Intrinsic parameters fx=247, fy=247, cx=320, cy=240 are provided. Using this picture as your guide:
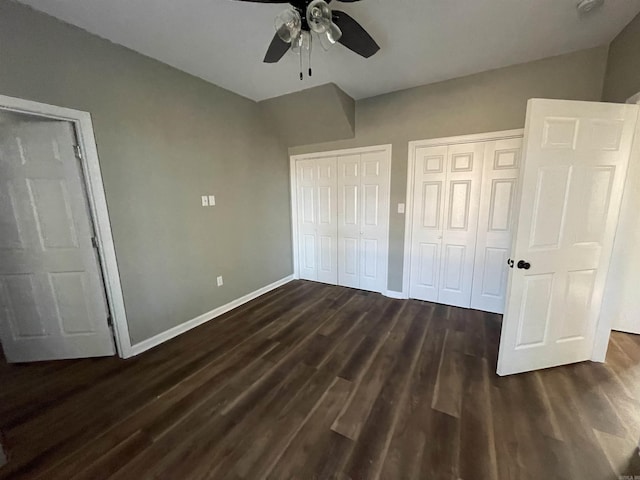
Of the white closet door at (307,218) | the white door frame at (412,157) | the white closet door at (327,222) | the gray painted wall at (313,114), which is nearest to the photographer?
the white door frame at (412,157)

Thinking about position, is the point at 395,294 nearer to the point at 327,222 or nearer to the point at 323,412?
the point at 327,222

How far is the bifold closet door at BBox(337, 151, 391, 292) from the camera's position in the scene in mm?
3432

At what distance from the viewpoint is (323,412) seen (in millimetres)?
1660

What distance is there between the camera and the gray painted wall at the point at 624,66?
6.13 feet

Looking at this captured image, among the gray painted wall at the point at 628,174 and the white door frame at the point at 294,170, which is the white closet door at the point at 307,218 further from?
the gray painted wall at the point at 628,174

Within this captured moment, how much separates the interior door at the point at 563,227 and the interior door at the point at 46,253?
11.4 ft

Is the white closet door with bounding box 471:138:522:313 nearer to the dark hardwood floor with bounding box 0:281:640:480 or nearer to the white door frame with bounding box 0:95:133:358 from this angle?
the dark hardwood floor with bounding box 0:281:640:480

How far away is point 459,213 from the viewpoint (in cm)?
300

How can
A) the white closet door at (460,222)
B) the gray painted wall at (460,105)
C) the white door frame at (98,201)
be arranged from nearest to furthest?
the white door frame at (98,201) → the gray painted wall at (460,105) → the white closet door at (460,222)

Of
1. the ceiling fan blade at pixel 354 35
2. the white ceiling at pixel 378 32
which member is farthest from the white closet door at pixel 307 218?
the ceiling fan blade at pixel 354 35

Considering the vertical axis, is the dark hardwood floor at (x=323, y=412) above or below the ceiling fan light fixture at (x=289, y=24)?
below

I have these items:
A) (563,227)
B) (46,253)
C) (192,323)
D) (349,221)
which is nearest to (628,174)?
(563,227)

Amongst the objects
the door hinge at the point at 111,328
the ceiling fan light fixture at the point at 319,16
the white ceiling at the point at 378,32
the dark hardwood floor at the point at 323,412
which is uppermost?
the white ceiling at the point at 378,32

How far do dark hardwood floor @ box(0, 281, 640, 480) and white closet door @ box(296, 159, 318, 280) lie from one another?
1813 millimetres
